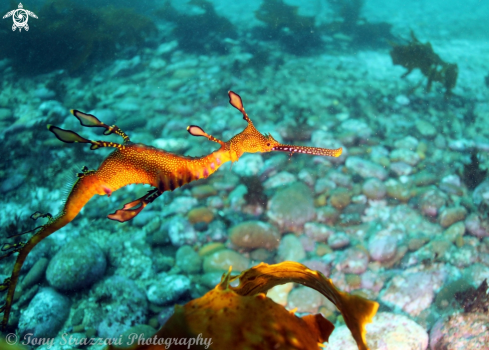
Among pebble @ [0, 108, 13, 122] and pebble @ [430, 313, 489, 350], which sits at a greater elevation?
pebble @ [430, 313, 489, 350]

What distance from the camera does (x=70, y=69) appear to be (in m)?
10.5

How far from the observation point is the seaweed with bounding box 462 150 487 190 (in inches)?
220

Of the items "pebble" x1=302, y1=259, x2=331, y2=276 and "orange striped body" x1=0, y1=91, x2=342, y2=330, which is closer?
"orange striped body" x1=0, y1=91, x2=342, y2=330

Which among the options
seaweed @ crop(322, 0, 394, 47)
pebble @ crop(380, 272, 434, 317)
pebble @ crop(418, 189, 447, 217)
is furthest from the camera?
seaweed @ crop(322, 0, 394, 47)

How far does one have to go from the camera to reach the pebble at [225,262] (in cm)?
412

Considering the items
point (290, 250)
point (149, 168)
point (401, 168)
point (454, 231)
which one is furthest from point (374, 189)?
point (149, 168)

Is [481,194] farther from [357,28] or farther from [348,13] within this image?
[348,13]

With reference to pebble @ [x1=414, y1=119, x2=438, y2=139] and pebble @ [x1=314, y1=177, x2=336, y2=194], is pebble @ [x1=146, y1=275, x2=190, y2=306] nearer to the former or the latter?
pebble @ [x1=314, y1=177, x2=336, y2=194]

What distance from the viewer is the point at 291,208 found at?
484 cm

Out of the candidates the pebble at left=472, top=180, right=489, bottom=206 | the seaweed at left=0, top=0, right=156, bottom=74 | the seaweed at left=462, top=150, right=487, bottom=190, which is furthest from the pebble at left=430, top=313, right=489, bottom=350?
the seaweed at left=0, top=0, right=156, bottom=74

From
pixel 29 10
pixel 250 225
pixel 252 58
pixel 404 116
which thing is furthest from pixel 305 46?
pixel 29 10

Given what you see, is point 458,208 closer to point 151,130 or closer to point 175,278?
point 175,278

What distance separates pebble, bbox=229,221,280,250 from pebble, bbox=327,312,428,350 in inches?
65.7

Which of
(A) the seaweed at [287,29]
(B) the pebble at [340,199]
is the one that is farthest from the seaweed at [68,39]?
(B) the pebble at [340,199]
